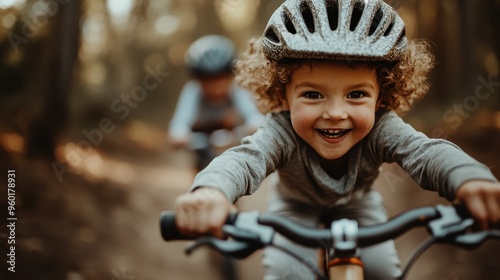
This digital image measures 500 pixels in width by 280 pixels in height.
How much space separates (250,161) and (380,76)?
0.61 metres

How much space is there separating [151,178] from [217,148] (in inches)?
123

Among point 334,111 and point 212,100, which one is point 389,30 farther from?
point 212,100

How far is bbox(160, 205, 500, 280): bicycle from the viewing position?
1407 mm

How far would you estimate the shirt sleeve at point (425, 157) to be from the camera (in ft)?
4.95

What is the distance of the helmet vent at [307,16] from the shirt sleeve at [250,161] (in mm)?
377

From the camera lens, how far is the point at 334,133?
1905mm

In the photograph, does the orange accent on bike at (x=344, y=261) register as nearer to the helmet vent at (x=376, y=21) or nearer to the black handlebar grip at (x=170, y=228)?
the black handlebar grip at (x=170, y=228)

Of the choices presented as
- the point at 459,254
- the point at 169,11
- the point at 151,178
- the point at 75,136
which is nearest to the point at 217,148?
the point at 459,254

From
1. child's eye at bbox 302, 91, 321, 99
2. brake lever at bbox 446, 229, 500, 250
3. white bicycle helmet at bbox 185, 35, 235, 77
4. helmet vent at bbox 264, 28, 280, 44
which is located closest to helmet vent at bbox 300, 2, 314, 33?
helmet vent at bbox 264, 28, 280, 44

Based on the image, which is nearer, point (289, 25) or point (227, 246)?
point (227, 246)

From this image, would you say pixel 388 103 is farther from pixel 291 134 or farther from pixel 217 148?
pixel 217 148

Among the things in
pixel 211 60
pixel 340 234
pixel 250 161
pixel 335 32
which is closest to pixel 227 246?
pixel 340 234

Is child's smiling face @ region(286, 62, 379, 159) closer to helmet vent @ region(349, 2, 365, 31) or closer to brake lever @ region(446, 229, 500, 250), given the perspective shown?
helmet vent @ region(349, 2, 365, 31)

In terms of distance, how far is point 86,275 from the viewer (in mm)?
3777
